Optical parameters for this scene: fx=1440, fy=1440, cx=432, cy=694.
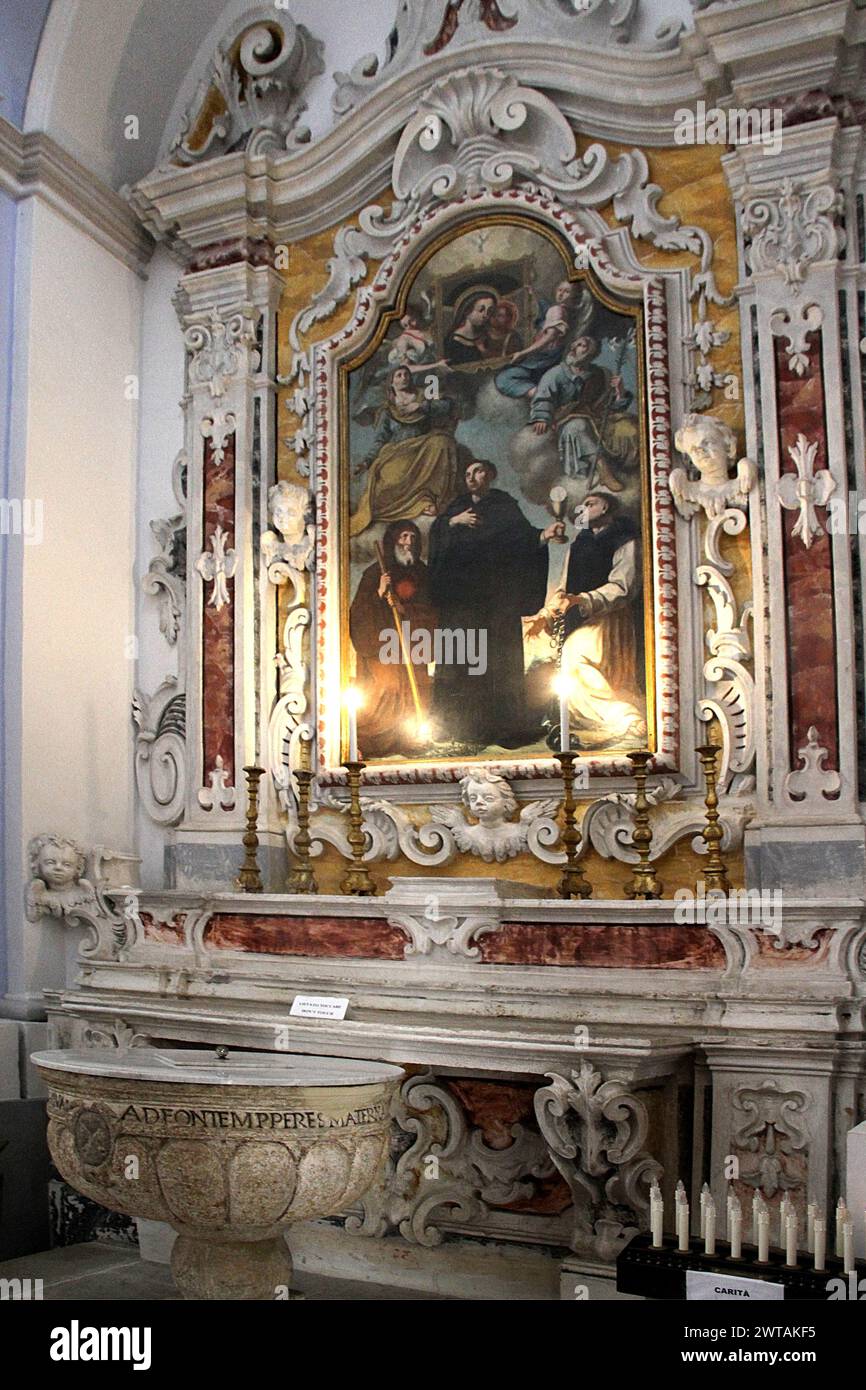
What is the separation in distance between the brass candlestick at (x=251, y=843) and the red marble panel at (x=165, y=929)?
0.32 metres

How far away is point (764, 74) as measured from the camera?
571 cm

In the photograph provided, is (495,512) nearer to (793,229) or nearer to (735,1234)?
(793,229)

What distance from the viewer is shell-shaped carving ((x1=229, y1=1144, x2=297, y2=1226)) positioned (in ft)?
12.1

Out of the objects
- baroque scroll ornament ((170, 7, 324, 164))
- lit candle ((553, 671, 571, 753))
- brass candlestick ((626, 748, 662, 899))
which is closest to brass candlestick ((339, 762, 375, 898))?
lit candle ((553, 671, 571, 753))

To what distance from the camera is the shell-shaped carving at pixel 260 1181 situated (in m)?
3.70

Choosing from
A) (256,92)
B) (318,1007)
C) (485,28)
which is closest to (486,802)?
(318,1007)

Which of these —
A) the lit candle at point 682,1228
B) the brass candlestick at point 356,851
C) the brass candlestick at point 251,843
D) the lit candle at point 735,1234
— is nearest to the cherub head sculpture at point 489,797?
the brass candlestick at point 356,851

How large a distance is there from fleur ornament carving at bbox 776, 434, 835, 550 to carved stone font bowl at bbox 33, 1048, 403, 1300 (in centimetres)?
274

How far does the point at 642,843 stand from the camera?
5270 millimetres

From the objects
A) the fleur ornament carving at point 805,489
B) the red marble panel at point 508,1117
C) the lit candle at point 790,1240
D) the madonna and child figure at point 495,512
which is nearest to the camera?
the lit candle at point 790,1240

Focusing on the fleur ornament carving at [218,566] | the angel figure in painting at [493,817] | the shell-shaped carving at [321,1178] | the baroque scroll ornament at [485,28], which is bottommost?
the shell-shaped carving at [321,1178]

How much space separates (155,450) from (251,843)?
2.23m

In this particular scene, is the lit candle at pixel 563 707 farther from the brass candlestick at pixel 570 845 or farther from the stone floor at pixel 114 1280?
the stone floor at pixel 114 1280

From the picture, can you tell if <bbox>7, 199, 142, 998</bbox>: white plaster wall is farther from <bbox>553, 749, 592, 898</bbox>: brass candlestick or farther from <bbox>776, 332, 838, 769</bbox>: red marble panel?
<bbox>776, 332, 838, 769</bbox>: red marble panel
